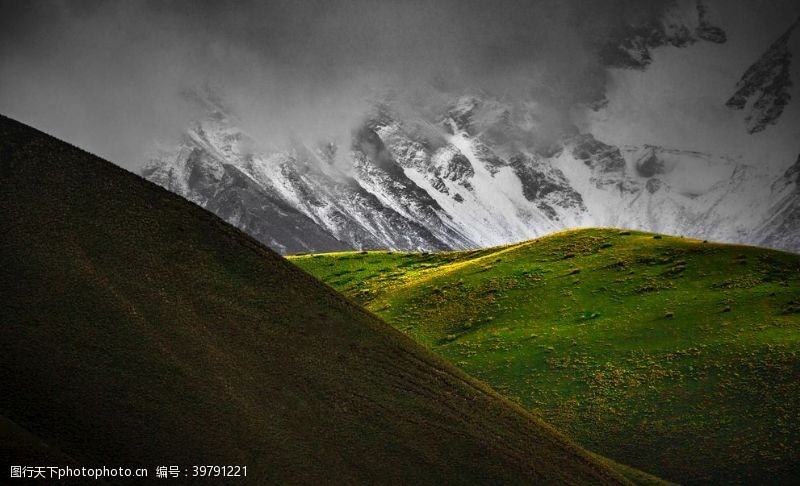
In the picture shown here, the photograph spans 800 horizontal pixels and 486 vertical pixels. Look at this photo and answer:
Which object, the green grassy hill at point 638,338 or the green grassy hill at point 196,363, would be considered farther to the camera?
the green grassy hill at point 638,338

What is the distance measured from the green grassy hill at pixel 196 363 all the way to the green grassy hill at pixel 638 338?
1632cm

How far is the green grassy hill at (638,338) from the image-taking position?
139 ft

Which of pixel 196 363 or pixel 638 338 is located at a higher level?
pixel 638 338

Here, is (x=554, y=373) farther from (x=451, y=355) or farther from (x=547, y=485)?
(x=547, y=485)

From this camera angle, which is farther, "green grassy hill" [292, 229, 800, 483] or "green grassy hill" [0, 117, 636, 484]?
"green grassy hill" [292, 229, 800, 483]

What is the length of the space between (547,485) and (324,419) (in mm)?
7852

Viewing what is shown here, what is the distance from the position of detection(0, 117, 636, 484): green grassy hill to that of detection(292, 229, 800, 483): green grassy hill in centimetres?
1632

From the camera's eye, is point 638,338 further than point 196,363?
Yes

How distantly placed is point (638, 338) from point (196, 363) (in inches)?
1569

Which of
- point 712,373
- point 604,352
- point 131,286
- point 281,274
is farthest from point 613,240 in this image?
point 131,286

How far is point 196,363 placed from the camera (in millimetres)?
22828

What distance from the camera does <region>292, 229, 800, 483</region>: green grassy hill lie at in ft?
139

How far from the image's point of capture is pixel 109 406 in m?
20.0

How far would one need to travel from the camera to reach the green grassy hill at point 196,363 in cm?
1994
